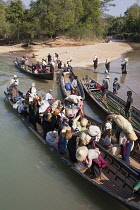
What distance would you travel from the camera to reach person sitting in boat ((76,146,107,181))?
5.09 m

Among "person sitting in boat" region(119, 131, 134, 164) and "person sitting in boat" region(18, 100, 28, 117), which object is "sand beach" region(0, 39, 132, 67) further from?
"person sitting in boat" region(119, 131, 134, 164)

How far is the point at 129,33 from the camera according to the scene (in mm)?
58344

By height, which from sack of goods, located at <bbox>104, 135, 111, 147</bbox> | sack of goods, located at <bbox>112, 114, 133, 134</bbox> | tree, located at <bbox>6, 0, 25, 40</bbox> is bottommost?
sack of goods, located at <bbox>104, 135, 111, 147</bbox>

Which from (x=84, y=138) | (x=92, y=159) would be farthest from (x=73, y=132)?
(x=92, y=159)

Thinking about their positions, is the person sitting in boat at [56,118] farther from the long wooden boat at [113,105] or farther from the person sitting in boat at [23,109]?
the long wooden boat at [113,105]

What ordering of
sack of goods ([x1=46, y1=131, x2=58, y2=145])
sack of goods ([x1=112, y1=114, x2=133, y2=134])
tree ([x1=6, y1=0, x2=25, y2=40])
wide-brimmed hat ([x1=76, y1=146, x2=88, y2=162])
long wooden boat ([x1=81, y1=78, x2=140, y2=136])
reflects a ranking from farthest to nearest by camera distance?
tree ([x1=6, y1=0, x2=25, y2=40]) → long wooden boat ([x1=81, y1=78, x2=140, y2=136]) → sack of goods ([x1=46, y1=131, x2=58, y2=145]) → sack of goods ([x1=112, y1=114, x2=133, y2=134]) → wide-brimmed hat ([x1=76, y1=146, x2=88, y2=162])

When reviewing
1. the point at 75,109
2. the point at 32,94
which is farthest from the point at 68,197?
the point at 32,94

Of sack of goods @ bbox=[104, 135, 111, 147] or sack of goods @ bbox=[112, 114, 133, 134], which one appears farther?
sack of goods @ bbox=[104, 135, 111, 147]

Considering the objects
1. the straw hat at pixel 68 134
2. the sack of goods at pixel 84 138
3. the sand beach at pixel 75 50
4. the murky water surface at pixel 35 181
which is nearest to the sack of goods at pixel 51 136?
the murky water surface at pixel 35 181

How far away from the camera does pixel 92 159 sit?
206 inches

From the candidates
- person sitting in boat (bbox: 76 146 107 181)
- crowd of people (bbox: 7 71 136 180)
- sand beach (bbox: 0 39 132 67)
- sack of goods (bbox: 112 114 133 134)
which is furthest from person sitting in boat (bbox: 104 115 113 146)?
sand beach (bbox: 0 39 132 67)

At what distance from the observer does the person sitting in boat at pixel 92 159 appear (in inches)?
200

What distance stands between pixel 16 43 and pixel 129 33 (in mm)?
32153

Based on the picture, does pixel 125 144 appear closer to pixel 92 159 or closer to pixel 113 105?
pixel 92 159
